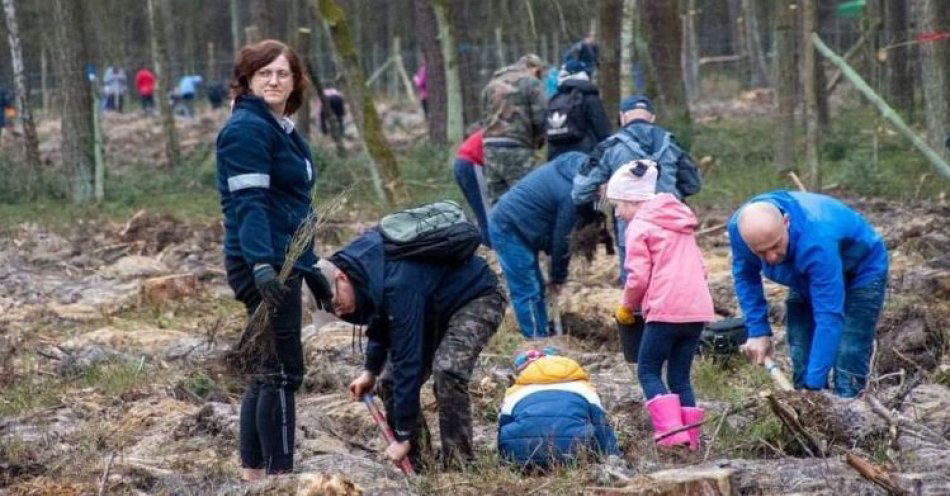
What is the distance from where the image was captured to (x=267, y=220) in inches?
245

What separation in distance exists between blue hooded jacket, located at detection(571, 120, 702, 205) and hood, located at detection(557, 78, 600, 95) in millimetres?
1192

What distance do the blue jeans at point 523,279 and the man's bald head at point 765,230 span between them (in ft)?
11.8

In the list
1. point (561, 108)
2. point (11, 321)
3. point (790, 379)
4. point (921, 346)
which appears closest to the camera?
point (790, 379)

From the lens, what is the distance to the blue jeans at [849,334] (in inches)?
275

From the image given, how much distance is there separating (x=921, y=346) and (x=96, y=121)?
15889 mm

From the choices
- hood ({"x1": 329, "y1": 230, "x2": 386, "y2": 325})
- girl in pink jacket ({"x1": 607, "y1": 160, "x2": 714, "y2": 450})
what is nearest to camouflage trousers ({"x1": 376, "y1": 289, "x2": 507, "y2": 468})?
hood ({"x1": 329, "y1": 230, "x2": 386, "y2": 325})

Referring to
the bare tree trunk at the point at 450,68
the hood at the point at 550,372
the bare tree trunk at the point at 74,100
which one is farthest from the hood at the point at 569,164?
the bare tree trunk at the point at 74,100

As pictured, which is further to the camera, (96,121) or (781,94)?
(96,121)

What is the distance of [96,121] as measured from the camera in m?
22.1

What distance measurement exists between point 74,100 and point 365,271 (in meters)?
16.7

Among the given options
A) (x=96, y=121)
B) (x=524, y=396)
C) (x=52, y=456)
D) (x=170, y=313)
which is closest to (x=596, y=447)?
(x=524, y=396)

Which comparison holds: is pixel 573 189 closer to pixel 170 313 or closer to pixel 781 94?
pixel 170 313

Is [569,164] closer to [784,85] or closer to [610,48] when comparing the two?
[610,48]

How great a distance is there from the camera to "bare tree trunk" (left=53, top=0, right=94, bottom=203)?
21.7 m
